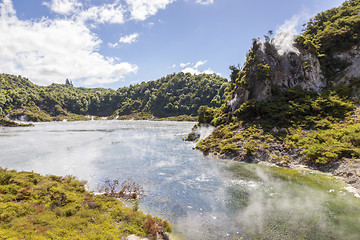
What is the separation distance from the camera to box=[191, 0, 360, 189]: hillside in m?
33.2

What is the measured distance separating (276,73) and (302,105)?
1343 cm

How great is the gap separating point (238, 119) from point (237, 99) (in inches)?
281

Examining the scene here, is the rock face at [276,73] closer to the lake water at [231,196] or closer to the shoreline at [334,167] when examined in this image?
the shoreline at [334,167]

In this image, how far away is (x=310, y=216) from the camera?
17.7m

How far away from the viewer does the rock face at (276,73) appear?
5241 centimetres

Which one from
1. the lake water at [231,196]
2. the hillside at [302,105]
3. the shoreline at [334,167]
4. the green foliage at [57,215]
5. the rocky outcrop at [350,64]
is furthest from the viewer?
the rocky outcrop at [350,64]

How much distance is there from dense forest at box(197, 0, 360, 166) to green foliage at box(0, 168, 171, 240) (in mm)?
28474

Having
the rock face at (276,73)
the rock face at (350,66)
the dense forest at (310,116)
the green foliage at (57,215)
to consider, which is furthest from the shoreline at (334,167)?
the rock face at (350,66)

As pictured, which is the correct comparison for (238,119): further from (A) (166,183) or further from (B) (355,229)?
(B) (355,229)

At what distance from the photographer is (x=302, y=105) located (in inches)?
1785

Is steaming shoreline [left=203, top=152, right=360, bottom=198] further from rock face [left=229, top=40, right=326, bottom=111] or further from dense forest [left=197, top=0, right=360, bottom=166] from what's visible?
rock face [left=229, top=40, right=326, bottom=111]

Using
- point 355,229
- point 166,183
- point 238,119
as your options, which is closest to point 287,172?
point 355,229

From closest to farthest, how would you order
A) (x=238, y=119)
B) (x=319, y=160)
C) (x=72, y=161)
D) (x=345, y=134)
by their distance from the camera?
(x=319, y=160) → (x=345, y=134) → (x=72, y=161) → (x=238, y=119)

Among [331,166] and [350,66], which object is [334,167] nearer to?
[331,166]
